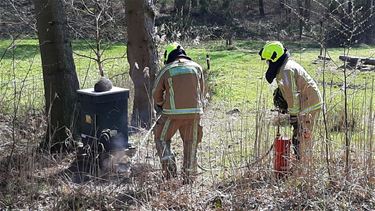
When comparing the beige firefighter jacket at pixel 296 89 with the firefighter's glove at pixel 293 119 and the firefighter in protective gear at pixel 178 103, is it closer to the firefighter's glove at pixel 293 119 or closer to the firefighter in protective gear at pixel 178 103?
the firefighter's glove at pixel 293 119

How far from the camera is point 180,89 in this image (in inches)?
234

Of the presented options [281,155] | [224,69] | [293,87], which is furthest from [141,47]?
[224,69]

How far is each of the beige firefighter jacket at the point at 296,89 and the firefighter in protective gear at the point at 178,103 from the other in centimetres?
91

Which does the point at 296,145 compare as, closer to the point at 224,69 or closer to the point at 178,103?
the point at 178,103

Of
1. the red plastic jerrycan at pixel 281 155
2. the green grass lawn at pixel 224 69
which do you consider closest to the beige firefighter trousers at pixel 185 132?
the red plastic jerrycan at pixel 281 155

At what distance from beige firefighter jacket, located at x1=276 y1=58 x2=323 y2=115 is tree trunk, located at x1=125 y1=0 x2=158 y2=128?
Answer: 3538 mm

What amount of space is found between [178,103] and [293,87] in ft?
4.09

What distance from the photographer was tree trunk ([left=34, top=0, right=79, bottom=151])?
7121mm

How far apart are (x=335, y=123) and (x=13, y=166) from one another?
3.79 m

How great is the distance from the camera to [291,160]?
5359 mm

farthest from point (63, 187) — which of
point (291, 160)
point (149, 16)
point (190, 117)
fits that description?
point (149, 16)

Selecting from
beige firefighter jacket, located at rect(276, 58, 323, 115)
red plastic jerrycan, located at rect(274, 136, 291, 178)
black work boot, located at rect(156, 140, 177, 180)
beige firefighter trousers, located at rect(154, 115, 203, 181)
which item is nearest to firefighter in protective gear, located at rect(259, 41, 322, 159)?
beige firefighter jacket, located at rect(276, 58, 323, 115)

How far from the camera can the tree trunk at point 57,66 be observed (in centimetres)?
712

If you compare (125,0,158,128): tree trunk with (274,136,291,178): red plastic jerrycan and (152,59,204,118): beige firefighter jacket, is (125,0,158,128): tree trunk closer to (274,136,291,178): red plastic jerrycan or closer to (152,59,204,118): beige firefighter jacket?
(152,59,204,118): beige firefighter jacket
